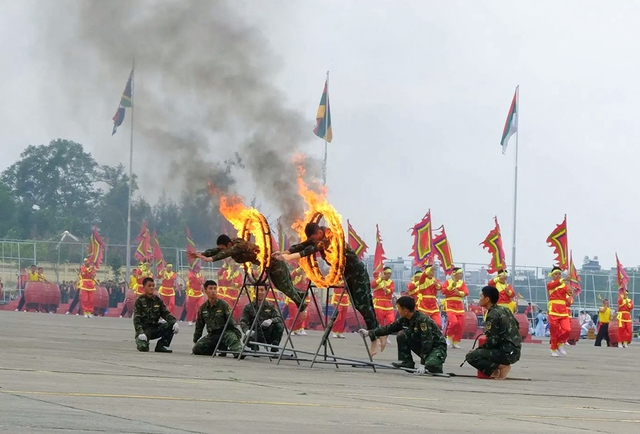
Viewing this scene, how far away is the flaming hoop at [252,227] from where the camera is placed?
18984 millimetres

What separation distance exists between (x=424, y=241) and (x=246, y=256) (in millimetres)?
21147

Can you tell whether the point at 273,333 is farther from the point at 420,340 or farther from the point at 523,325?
the point at 523,325

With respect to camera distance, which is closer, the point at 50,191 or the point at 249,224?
the point at 249,224

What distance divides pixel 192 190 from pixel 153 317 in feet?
8.76

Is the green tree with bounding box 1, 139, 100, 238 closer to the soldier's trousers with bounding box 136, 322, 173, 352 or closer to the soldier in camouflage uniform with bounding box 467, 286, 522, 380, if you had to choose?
the soldier's trousers with bounding box 136, 322, 173, 352

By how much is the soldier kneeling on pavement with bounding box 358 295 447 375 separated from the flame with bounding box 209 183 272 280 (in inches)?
76.9

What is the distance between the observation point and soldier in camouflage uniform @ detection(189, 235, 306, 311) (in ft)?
62.4

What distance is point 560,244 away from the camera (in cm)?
3731

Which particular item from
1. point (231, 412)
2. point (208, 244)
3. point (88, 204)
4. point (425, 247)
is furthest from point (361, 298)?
point (88, 204)

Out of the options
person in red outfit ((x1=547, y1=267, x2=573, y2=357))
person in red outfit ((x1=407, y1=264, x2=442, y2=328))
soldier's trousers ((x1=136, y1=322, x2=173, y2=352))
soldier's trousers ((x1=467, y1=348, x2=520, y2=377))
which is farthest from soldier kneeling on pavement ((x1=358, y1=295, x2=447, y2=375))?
person in red outfit ((x1=407, y1=264, x2=442, y2=328))

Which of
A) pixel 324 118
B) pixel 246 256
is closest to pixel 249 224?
pixel 246 256

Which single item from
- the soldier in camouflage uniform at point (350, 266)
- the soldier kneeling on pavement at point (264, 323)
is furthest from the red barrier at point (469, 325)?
the soldier in camouflage uniform at point (350, 266)

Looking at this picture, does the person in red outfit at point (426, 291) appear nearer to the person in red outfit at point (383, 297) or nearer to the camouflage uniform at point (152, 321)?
the person in red outfit at point (383, 297)

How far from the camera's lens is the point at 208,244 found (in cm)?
7606
